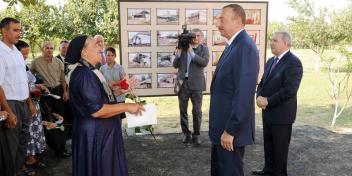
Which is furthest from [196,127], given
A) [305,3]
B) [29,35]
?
[305,3]

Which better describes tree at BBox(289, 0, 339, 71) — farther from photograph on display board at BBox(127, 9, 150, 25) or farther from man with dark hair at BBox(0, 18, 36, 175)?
man with dark hair at BBox(0, 18, 36, 175)

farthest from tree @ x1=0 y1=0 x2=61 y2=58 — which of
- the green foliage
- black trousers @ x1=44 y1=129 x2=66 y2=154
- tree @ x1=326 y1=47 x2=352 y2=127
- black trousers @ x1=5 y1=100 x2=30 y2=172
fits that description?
black trousers @ x1=5 y1=100 x2=30 y2=172

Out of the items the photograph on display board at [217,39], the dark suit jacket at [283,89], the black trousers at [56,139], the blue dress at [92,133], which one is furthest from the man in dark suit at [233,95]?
the photograph on display board at [217,39]

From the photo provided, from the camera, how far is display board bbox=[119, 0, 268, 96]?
5.53 m

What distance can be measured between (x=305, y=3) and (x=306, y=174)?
58.7ft

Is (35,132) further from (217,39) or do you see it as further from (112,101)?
(217,39)

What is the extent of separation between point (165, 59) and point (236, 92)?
3126 mm

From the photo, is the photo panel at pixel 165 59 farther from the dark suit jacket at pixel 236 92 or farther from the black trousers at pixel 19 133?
the dark suit jacket at pixel 236 92

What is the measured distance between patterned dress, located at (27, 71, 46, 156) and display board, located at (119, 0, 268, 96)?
1.57m

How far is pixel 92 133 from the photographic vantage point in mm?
2707

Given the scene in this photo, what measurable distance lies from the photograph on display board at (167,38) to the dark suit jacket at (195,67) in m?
0.41

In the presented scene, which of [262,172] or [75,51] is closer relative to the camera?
[75,51]

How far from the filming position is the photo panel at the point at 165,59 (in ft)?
18.8

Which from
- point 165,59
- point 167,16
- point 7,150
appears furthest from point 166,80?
point 7,150
